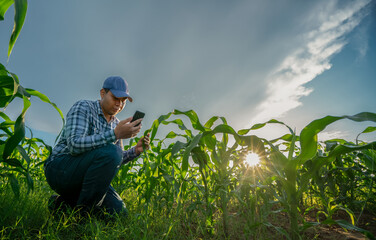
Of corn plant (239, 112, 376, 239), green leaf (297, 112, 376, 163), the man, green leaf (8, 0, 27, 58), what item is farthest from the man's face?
green leaf (297, 112, 376, 163)

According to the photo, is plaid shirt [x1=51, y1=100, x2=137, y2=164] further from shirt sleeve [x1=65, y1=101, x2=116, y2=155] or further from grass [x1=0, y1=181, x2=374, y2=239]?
grass [x1=0, y1=181, x2=374, y2=239]

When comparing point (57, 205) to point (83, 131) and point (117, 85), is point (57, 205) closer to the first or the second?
point (83, 131)

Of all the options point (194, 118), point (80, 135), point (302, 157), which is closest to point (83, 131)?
point (80, 135)

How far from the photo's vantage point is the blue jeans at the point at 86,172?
71.0 inches

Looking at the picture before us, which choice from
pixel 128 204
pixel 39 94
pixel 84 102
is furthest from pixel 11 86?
pixel 128 204

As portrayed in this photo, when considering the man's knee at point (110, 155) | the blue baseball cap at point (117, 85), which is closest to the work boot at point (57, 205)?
the man's knee at point (110, 155)

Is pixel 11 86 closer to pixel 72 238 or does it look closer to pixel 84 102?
pixel 84 102

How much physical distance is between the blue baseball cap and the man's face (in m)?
0.06

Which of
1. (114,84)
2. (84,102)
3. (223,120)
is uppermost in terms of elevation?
(114,84)

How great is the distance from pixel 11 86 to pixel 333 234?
232 centimetres

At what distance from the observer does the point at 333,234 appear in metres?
1.53

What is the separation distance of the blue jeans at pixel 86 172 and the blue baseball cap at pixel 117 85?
0.49 metres

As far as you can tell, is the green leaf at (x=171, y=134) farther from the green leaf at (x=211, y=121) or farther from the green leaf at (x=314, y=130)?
the green leaf at (x=314, y=130)

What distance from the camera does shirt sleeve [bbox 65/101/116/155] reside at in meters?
1.78
